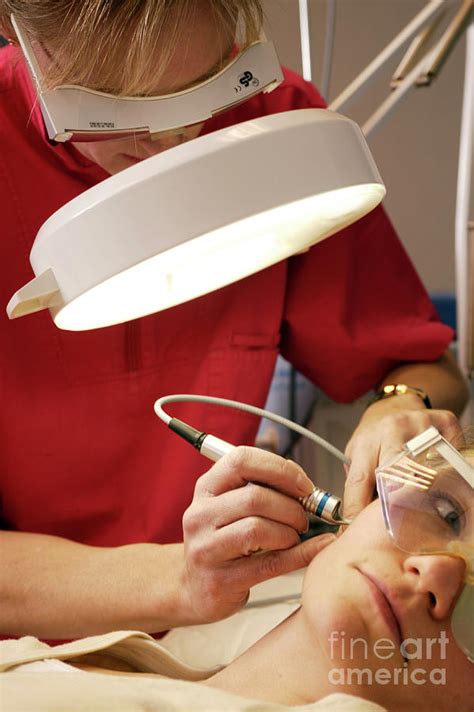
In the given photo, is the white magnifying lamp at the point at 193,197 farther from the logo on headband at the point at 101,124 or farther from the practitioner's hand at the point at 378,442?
the practitioner's hand at the point at 378,442

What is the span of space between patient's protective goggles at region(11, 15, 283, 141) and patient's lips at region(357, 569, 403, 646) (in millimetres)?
478

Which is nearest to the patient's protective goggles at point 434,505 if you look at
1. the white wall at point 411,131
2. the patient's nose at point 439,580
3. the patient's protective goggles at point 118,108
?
the patient's nose at point 439,580

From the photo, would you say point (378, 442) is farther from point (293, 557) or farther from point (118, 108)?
point (118, 108)

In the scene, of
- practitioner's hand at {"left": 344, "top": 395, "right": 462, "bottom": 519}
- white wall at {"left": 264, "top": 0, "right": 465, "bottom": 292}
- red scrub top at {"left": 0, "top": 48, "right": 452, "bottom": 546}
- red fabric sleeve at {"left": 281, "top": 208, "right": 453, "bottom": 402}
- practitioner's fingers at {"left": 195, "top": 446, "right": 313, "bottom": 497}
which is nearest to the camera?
practitioner's fingers at {"left": 195, "top": 446, "right": 313, "bottom": 497}

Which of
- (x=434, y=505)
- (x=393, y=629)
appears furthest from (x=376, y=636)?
(x=434, y=505)

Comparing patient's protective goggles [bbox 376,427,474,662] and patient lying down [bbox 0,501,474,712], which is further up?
patient's protective goggles [bbox 376,427,474,662]

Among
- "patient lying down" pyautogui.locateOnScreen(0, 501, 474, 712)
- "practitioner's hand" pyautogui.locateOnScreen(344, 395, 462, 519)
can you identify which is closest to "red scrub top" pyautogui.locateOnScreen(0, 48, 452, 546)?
"practitioner's hand" pyautogui.locateOnScreen(344, 395, 462, 519)

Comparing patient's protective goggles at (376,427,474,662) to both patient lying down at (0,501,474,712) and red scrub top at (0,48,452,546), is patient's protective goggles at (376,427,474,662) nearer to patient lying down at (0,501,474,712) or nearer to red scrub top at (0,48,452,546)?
patient lying down at (0,501,474,712)

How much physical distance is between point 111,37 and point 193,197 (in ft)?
0.61

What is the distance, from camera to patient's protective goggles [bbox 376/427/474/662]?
930mm

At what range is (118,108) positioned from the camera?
82 centimetres

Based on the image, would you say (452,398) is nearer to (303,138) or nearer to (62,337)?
(62,337)

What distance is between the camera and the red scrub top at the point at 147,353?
1229 millimetres

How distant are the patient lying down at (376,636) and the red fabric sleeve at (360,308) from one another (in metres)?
0.49
